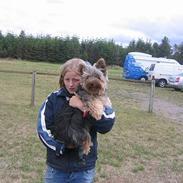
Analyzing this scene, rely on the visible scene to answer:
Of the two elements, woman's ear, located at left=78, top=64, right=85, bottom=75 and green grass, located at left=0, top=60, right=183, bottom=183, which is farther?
green grass, located at left=0, top=60, right=183, bottom=183

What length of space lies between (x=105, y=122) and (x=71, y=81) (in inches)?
16.0

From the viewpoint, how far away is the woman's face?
338 centimetres

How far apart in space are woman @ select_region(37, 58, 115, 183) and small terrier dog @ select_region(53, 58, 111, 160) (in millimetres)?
66

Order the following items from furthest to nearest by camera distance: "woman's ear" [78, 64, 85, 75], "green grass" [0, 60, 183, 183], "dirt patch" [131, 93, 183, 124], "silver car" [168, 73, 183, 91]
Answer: "silver car" [168, 73, 183, 91], "dirt patch" [131, 93, 183, 124], "green grass" [0, 60, 183, 183], "woman's ear" [78, 64, 85, 75]

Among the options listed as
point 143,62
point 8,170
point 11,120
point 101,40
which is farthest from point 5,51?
point 8,170

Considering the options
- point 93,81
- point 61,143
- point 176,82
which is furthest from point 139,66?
point 93,81

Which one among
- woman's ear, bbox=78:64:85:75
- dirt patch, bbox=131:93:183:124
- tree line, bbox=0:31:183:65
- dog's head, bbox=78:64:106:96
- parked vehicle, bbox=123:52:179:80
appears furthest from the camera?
tree line, bbox=0:31:183:65

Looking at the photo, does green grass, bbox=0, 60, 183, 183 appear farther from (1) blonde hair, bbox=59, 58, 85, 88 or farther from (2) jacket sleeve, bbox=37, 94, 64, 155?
(1) blonde hair, bbox=59, 58, 85, 88

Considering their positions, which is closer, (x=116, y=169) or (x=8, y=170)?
(x=8, y=170)

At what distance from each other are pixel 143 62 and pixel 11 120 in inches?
1063

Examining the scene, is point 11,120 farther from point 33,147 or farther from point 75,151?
point 75,151

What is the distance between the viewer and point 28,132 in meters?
9.62

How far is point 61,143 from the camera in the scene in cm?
340

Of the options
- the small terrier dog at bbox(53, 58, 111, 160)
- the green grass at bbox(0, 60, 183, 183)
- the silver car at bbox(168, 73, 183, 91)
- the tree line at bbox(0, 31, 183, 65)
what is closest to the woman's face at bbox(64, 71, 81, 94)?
the small terrier dog at bbox(53, 58, 111, 160)
